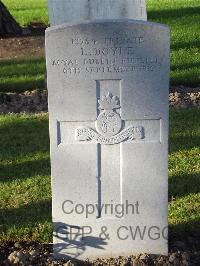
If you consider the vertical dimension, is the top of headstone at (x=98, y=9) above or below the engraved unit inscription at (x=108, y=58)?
above

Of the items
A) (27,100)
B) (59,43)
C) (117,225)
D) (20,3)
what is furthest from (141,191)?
(20,3)

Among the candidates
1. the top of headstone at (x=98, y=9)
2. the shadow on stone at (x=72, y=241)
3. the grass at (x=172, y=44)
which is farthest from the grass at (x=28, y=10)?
the shadow on stone at (x=72, y=241)

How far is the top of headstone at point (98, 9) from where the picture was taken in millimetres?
7418

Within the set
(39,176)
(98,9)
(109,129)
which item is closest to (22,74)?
(98,9)

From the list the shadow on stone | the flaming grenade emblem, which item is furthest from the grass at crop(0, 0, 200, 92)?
the flaming grenade emblem

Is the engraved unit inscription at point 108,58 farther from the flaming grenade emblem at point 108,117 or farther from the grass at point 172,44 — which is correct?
the grass at point 172,44

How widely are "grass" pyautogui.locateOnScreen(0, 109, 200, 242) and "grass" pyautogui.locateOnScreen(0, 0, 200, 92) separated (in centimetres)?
150

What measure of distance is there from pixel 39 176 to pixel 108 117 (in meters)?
1.92

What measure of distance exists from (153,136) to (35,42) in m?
7.62

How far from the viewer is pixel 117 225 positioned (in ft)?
14.3

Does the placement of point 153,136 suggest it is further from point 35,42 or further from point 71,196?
point 35,42

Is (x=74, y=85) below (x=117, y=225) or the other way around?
the other way around

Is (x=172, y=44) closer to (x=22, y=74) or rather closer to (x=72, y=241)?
(x=22, y=74)

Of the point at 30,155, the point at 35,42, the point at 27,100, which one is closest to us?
the point at 30,155
